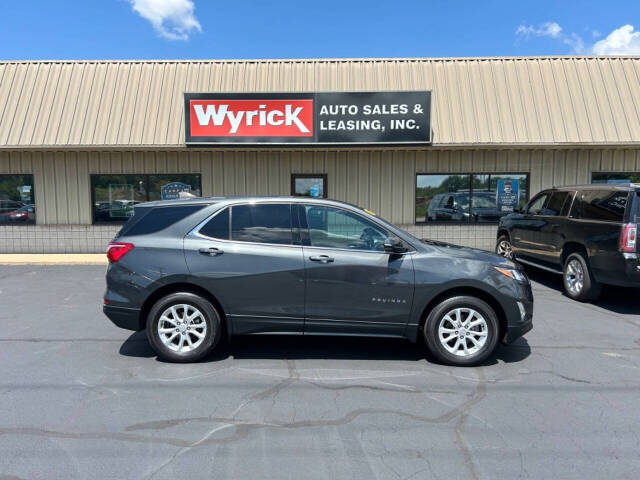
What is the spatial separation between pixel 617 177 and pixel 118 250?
12.2 m

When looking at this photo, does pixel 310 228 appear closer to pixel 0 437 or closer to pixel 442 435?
pixel 442 435

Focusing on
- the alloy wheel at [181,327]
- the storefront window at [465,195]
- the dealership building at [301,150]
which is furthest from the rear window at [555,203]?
the alloy wheel at [181,327]

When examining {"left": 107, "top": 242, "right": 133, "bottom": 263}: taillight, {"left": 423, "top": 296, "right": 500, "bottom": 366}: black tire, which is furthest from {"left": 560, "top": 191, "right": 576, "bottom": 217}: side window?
{"left": 107, "top": 242, "right": 133, "bottom": 263}: taillight

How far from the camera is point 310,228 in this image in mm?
4684

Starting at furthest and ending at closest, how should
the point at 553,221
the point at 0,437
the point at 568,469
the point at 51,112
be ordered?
the point at 51,112 → the point at 553,221 → the point at 0,437 → the point at 568,469

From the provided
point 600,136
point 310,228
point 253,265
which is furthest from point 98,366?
point 600,136

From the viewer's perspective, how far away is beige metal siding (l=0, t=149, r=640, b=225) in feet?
38.2

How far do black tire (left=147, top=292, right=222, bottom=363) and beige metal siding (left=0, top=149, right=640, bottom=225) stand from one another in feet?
24.0

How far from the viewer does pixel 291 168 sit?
38.5 ft

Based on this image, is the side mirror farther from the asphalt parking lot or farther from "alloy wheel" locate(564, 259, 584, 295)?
"alloy wheel" locate(564, 259, 584, 295)

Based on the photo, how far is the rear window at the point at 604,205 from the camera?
21.5ft

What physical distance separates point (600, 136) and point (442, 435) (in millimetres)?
10261

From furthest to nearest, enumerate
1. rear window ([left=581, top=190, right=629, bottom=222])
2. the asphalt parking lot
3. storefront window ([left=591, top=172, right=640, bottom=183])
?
storefront window ([left=591, top=172, right=640, bottom=183]) < rear window ([left=581, top=190, right=629, bottom=222]) < the asphalt parking lot

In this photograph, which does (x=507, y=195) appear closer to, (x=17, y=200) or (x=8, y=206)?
(x=17, y=200)
